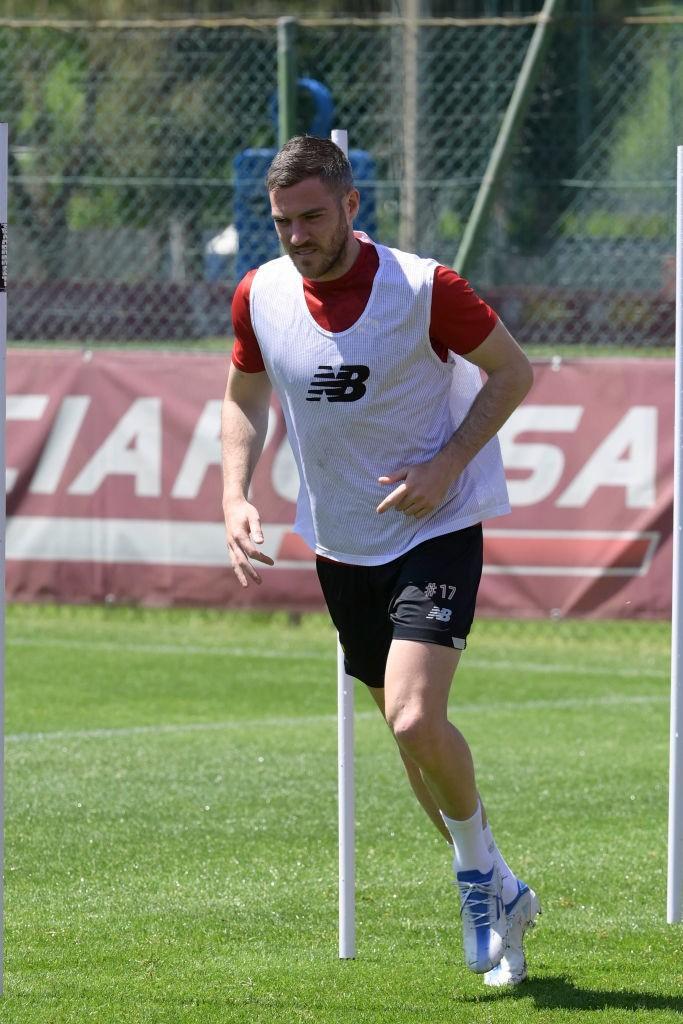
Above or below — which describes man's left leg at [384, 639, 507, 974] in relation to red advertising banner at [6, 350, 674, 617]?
above

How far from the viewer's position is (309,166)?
14.7ft

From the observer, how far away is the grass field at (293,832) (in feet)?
15.5

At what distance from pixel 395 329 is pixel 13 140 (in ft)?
37.8

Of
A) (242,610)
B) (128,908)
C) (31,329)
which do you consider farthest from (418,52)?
(128,908)

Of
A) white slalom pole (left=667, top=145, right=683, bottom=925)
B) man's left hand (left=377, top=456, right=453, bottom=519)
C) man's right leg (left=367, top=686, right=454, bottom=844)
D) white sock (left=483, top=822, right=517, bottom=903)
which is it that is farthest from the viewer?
white slalom pole (left=667, top=145, right=683, bottom=925)

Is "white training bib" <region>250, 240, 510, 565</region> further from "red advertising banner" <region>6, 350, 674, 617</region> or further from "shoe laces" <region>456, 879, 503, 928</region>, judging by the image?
"red advertising banner" <region>6, 350, 674, 617</region>

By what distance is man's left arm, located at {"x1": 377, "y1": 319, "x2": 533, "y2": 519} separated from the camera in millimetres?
4473

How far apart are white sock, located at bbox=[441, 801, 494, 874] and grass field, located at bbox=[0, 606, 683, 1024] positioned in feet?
1.20

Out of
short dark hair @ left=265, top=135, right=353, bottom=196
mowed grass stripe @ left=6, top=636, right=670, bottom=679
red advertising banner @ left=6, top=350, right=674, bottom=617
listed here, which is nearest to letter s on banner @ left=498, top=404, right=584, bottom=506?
red advertising banner @ left=6, top=350, right=674, bottom=617

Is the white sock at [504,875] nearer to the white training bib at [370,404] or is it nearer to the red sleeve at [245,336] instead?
the white training bib at [370,404]

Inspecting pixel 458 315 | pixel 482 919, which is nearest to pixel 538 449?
pixel 458 315

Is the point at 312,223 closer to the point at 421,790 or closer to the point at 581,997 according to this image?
the point at 421,790

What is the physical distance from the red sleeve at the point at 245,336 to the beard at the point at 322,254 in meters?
0.27

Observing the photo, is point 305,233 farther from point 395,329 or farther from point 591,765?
point 591,765
